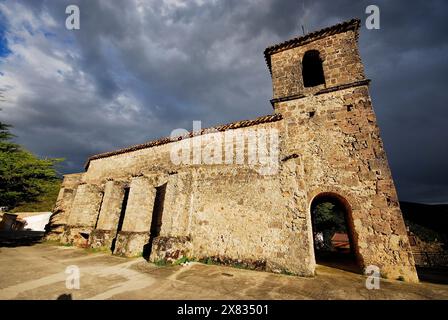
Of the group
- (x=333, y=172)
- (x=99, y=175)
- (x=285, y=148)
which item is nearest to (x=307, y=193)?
(x=333, y=172)

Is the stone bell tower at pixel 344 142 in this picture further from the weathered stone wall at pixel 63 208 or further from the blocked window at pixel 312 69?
the weathered stone wall at pixel 63 208

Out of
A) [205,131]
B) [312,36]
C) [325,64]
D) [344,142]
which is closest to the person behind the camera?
[344,142]

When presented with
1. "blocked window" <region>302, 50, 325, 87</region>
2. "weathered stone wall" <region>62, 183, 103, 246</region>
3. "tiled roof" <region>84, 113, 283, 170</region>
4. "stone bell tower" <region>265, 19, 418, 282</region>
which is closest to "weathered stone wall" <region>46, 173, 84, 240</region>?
"weathered stone wall" <region>62, 183, 103, 246</region>

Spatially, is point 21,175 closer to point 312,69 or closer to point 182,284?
point 182,284

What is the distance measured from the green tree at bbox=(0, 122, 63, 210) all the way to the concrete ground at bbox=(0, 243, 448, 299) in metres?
2.14

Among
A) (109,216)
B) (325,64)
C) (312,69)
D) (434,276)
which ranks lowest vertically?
(434,276)

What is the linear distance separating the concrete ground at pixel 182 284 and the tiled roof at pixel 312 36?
8.86m

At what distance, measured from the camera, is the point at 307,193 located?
22.5 feet

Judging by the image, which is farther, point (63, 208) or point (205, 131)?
point (63, 208)

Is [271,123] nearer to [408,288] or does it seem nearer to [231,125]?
[231,125]

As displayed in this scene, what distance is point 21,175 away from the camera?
712 centimetres

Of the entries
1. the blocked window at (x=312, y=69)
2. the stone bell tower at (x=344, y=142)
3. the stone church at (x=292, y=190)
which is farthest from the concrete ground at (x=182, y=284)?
the blocked window at (x=312, y=69)

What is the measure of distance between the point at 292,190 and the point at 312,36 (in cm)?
675

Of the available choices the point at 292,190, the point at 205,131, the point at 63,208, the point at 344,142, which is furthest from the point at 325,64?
the point at 63,208
